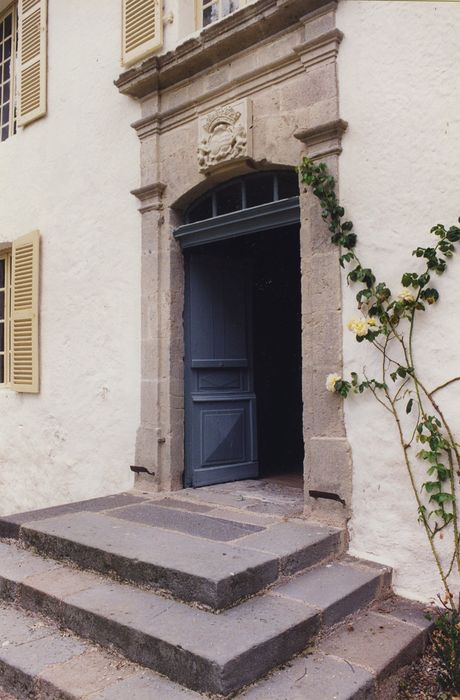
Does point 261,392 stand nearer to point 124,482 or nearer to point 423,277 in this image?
point 124,482

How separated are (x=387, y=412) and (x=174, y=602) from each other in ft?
4.99

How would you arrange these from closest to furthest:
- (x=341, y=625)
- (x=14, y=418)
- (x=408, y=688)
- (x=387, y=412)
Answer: (x=408, y=688) → (x=341, y=625) → (x=387, y=412) → (x=14, y=418)

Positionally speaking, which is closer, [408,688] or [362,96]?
[408,688]

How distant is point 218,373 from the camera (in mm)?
5043

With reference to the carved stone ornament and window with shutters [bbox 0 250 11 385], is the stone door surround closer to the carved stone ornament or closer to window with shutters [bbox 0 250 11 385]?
the carved stone ornament

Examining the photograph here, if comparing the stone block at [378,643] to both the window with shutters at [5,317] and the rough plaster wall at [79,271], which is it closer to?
the rough plaster wall at [79,271]

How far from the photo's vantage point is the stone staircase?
7.89 ft

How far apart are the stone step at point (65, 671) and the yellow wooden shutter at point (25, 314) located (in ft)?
10.9

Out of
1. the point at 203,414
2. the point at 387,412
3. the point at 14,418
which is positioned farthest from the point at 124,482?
→ the point at 387,412

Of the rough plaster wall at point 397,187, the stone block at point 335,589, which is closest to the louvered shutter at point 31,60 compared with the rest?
the rough plaster wall at point 397,187

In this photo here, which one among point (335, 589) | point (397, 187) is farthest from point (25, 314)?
point (335, 589)

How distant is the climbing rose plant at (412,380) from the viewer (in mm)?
3141

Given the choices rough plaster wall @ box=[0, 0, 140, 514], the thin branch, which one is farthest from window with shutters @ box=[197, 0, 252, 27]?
the thin branch

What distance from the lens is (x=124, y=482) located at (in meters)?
5.02
